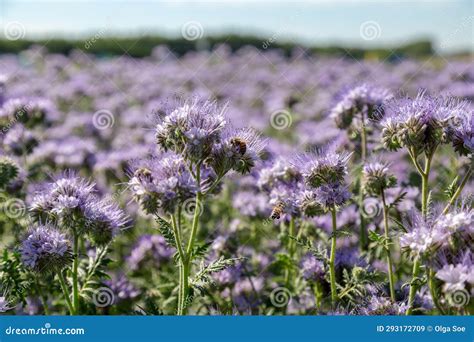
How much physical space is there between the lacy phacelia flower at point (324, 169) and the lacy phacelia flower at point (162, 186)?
82cm

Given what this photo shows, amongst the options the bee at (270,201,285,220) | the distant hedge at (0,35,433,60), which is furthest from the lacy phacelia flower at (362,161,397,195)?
the distant hedge at (0,35,433,60)

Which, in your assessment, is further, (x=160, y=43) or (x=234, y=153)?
(x=160, y=43)

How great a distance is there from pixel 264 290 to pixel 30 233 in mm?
2396

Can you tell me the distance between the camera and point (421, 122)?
3971 mm

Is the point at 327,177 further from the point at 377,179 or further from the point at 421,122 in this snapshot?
the point at 421,122

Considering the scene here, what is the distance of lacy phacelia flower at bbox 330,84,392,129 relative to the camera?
5570mm

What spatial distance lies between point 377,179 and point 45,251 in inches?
94.8

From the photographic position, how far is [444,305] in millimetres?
3836

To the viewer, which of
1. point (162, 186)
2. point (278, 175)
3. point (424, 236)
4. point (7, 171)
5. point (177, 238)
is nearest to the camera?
point (424, 236)

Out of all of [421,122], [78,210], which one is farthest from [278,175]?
[78,210]

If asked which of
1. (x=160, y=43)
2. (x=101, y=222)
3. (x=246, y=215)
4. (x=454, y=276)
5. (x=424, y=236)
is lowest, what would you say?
(x=454, y=276)

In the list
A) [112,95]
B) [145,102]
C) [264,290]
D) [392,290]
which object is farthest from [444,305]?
[112,95]

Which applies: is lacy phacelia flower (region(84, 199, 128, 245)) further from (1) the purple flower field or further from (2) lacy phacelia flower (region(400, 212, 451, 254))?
(2) lacy phacelia flower (region(400, 212, 451, 254))

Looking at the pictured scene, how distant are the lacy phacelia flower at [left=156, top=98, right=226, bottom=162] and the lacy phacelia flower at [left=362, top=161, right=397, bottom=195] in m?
1.29
